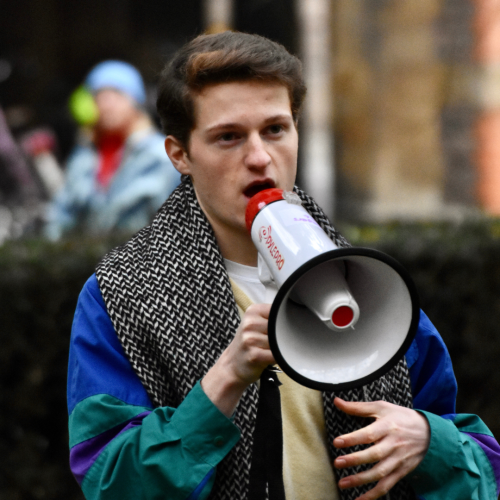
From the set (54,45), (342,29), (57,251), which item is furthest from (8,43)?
(57,251)

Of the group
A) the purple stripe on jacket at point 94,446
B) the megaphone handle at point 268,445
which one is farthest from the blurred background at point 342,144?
the megaphone handle at point 268,445

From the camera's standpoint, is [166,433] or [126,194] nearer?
[166,433]

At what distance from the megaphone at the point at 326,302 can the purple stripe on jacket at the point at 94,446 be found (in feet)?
1.43

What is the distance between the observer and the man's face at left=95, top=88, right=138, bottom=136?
5.96 meters

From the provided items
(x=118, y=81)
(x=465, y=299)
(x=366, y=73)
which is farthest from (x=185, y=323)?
(x=366, y=73)

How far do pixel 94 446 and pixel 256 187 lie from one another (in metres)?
0.74

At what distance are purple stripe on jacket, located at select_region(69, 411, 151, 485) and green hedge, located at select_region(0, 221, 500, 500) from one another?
86.2 inches

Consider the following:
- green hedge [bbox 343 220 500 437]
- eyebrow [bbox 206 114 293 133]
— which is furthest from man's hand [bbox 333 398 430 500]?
green hedge [bbox 343 220 500 437]

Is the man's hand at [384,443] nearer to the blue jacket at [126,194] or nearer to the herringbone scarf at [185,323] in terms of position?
the herringbone scarf at [185,323]

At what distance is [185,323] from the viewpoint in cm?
209

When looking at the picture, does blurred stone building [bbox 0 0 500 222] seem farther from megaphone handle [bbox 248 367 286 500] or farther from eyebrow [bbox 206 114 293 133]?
megaphone handle [bbox 248 367 286 500]

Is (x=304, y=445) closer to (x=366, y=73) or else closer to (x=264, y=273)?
(x=264, y=273)

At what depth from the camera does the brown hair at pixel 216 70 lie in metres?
2.09

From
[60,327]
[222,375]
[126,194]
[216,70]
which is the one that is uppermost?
[216,70]
